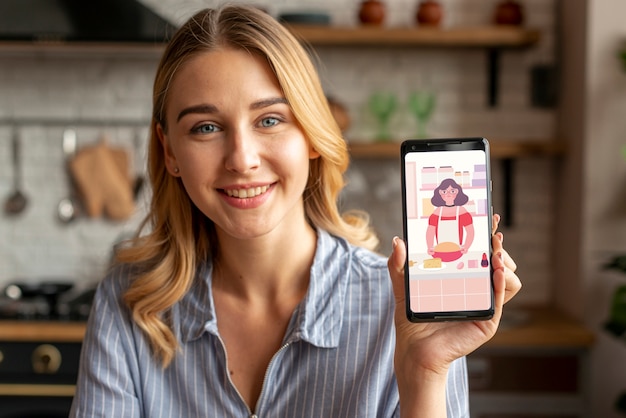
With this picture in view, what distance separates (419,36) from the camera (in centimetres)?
311

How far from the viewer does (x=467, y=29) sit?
311cm

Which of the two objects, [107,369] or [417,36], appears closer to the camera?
[107,369]

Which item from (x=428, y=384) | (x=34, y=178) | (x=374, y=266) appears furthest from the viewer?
(x=34, y=178)

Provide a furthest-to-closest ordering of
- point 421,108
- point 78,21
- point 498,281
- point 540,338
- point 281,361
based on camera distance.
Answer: point 421,108
point 78,21
point 540,338
point 281,361
point 498,281

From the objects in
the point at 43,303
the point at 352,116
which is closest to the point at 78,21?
the point at 43,303

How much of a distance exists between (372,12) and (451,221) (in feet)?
7.11

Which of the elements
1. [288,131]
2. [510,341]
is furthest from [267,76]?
[510,341]

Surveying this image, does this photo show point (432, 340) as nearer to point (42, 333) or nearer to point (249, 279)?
point (249, 279)

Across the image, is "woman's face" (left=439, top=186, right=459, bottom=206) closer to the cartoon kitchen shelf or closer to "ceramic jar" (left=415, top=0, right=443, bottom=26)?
the cartoon kitchen shelf

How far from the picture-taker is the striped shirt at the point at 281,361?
4.51 ft

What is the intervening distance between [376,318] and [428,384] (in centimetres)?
25

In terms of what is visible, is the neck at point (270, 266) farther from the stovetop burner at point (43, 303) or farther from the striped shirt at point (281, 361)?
the stovetop burner at point (43, 303)

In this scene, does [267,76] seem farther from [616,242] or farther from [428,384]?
[616,242]

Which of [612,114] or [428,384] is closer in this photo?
[428,384]
